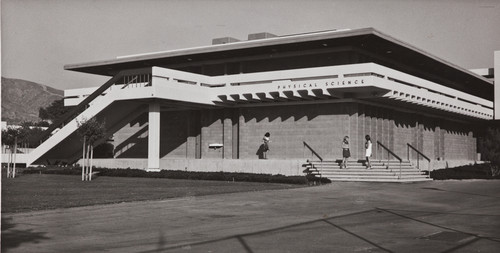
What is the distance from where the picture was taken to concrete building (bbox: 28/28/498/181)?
3152 cm

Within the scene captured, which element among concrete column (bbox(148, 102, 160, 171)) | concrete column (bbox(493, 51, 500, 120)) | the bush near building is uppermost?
concrete column (bbox(493, 51, 500, 120))

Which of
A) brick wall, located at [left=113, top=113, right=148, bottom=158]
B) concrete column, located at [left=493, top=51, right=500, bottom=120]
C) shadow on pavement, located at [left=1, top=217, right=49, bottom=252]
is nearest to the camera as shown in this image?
shadow on pavement, located at [left=1, top=217, right=49, bottom=252]

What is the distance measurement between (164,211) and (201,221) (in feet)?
6.31

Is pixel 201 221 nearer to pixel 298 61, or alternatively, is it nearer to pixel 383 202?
pixel 383 202

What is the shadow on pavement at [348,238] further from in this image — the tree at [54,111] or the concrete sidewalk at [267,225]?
the tree at [54,111]

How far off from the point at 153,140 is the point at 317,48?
10514 millimetres

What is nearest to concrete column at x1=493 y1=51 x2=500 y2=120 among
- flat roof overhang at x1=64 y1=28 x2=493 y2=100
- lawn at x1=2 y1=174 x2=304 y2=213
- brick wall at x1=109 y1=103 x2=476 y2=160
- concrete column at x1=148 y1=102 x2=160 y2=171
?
flat roof overhang at x1=64 y1=28 x2=493 y2=100

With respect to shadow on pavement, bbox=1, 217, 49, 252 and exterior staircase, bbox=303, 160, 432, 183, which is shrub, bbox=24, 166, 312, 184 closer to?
exterior staircase, bbox=303, 160, 432, 183

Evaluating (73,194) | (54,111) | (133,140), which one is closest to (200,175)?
(73,194)

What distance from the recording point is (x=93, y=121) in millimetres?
26984

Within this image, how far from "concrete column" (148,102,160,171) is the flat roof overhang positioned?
5.25 m

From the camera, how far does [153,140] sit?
1270 inches

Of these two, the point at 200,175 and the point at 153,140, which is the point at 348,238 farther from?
the point at 153,140

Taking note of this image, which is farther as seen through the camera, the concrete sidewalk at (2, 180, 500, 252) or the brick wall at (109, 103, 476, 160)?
the brick wall at (109, 103, 476, 160)
